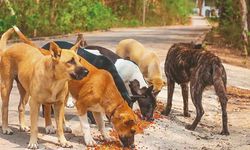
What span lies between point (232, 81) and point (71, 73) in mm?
11393

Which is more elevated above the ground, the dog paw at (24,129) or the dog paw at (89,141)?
the dog paw at (24,129)

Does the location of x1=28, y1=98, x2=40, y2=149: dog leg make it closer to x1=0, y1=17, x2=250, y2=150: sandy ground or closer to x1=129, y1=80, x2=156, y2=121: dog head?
x1=0, y1=17, x2=250, y2=150: sandy ground

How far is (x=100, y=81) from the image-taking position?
→ 792 centimetres

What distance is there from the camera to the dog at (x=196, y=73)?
10.2 metres

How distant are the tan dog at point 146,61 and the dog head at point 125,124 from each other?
Answer: 2940 millimetres

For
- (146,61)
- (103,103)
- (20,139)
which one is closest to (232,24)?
(146,61)

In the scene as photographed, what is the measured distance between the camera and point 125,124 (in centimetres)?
762

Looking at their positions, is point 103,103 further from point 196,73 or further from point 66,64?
point 196,73

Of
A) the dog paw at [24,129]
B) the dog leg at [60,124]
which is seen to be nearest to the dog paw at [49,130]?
the dog paw at [24,129]

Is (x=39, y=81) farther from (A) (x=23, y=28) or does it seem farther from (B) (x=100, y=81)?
(A) (x=23, y=28)

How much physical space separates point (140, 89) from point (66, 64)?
2.99 m

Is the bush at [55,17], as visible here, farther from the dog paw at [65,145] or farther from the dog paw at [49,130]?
the dog paw at [65,145]

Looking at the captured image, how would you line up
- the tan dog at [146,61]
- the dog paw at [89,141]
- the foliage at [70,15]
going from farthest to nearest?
the foliage at [70,15] < the tan dog at [146,61] < the dog paw at [89,141]

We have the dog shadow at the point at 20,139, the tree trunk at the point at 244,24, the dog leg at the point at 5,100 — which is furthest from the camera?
the tree trunk at the point at 244,24
